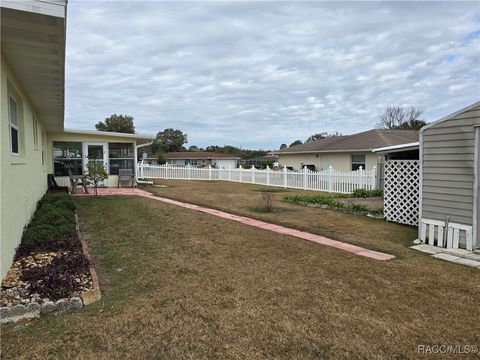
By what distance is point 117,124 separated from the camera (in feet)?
197

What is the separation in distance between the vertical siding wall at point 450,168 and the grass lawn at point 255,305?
996 millimetres

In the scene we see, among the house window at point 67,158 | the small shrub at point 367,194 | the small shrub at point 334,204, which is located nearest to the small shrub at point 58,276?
the small shrub at point 334,204

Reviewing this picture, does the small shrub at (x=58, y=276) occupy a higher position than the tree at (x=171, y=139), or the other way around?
the tree at (x=171, y=139)

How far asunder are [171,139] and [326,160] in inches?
2279

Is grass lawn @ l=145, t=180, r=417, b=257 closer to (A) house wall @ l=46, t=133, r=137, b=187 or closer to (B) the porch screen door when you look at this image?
(B) the porch screen door

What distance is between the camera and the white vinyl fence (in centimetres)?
1480

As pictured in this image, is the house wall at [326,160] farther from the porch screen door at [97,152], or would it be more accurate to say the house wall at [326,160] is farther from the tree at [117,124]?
the tree at [117,124]

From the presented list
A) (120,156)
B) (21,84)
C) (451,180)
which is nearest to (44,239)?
(21,84)

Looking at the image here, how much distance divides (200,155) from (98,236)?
157 feet

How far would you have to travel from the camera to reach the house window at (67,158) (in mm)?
15016

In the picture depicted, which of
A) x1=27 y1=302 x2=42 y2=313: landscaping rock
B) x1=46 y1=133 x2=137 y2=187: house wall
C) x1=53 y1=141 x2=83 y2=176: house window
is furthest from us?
x1=53 y1=141 x2=83 y2=176: house window

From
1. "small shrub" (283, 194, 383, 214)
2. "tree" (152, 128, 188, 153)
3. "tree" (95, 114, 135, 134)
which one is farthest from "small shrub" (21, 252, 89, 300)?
"tree" (152, 128, 188, 153)

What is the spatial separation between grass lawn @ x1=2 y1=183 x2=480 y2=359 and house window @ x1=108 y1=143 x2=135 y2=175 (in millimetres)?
10323

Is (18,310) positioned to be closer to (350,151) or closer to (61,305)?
(61,305)
